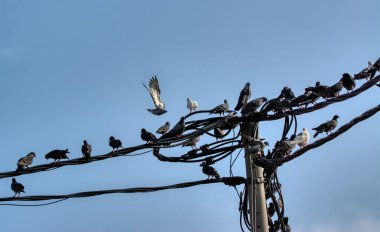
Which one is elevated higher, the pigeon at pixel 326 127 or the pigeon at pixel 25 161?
the pigeon at pixel 326 127

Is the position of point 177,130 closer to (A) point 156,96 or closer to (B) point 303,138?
(B) point 303,138

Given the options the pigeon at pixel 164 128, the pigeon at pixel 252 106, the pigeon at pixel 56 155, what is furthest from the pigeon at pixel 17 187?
the pigeon at pixel 252 106

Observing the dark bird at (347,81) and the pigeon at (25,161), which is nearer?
the dark bird at (347,81)

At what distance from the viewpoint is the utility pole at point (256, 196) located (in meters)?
8.31

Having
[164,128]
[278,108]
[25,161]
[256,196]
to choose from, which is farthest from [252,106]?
[25,161]

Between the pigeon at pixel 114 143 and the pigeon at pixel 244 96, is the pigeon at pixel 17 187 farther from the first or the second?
the pigeon at pixel 244 96

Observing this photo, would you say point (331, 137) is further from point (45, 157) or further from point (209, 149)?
point (45, 157)

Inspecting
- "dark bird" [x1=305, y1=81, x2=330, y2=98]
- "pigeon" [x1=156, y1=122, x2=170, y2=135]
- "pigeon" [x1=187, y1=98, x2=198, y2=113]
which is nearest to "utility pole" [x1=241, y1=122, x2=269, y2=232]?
"dark bird" [x1=305, y1=81, x2=330, y2=98]

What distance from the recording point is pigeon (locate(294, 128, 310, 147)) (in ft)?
33.8

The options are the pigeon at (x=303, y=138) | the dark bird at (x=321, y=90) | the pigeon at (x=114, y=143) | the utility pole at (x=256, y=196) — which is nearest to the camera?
the utility pole at (x=256, y=196)

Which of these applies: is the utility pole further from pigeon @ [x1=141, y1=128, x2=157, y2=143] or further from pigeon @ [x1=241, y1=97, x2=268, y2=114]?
pigeon @ [x1=141, y1=128, x2=157, y2=143]

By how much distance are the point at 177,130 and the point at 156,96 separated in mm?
5240

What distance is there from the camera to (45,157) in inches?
452

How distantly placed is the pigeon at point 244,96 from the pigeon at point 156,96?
297cm
